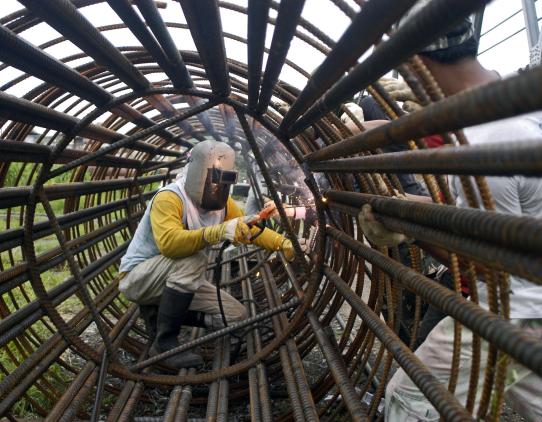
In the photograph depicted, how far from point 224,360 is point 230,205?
1.39 meters

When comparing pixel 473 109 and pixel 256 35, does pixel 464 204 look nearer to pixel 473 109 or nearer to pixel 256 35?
pixel 256 35

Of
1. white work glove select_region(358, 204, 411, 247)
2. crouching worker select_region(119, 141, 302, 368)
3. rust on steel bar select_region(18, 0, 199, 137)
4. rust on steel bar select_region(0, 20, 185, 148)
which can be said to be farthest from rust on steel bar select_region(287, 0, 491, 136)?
crouching worker select_region(119, 141, 302, 368)

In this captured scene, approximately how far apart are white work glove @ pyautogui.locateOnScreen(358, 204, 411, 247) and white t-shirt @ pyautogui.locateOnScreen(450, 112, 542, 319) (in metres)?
0.45

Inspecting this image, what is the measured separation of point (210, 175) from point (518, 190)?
1941 mm

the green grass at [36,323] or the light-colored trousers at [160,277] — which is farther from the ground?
the light-colored trousers at [160,277]

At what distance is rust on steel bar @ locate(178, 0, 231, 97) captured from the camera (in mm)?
1202

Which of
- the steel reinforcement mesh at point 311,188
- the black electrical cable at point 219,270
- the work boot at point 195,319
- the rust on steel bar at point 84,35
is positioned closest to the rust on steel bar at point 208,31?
the steel reinforcement mesh at point 311,188

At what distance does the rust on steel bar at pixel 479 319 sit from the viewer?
0.73 meters

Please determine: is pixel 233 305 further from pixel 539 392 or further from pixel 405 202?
pixel 405 202

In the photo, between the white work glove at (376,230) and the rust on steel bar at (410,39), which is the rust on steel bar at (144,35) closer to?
the rust on steel bar at (410,39)

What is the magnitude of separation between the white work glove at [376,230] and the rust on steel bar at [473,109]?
0.59m

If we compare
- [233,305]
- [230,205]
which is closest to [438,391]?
[233,305]

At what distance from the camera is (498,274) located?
50.6 inches

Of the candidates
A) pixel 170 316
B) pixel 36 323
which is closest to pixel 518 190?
pixel 170 316
